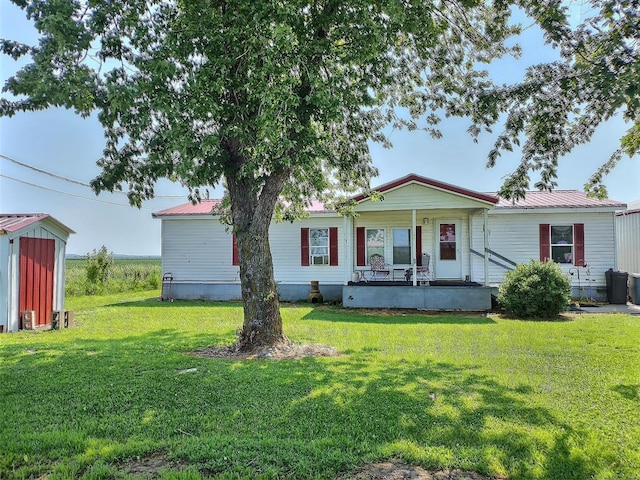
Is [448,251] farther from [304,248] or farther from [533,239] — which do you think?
[304,248]

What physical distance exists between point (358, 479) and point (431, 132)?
22.5 feet

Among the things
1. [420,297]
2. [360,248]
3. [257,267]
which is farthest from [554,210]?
[257,267]

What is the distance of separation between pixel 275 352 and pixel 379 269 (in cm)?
834

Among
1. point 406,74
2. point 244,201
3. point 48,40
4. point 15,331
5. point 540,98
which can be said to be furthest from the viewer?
point 15,331

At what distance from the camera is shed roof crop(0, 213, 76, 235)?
9.46 m

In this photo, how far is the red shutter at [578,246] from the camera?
14.2 m

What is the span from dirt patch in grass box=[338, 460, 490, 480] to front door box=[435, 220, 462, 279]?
12.6 meters

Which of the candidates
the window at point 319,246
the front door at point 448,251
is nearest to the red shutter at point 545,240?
the front door at point 448,251

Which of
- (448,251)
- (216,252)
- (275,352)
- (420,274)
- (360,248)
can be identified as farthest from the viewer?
(216,252)

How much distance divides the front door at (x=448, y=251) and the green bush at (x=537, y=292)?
3.49 meters

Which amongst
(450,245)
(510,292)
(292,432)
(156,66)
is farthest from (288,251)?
(292,432)

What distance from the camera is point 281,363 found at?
6027 mm

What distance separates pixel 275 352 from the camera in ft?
22.1

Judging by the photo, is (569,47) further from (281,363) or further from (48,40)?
(48,40)
